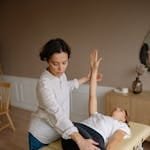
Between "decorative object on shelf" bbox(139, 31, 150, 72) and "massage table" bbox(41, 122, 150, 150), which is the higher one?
"decorative object on shelf" bbox(139, 31, 150, 72)

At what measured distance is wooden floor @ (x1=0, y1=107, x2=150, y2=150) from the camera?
123 inches

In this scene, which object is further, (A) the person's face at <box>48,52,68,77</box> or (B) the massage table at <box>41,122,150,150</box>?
(B) the massage table at <box>41,122,150,150</box>

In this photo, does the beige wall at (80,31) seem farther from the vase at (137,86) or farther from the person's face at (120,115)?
the person's face at (120,115)

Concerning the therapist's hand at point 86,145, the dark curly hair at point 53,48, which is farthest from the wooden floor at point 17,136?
the dark curly hair at point 53,48

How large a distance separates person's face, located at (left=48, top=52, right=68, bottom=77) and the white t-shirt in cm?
40

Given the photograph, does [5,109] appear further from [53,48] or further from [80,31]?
[53,48]

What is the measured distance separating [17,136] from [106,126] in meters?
2.13

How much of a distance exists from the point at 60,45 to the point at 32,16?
2786mm

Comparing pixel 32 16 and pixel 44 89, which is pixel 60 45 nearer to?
pixel 44 89

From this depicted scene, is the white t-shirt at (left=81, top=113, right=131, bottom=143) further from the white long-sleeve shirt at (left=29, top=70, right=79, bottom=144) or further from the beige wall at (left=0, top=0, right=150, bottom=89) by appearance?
the beige wall at (left=0, top=0, right=150, bottom=89)

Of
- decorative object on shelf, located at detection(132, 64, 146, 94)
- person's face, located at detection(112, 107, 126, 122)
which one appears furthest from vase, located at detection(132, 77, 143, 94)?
person's face, located at detection(112, 107, 126, 122)

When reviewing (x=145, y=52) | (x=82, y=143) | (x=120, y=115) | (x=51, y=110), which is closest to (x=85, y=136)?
(x=82, y=143)

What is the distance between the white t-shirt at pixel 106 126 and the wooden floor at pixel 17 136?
1.48 m

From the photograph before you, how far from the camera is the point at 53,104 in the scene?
1381mm
